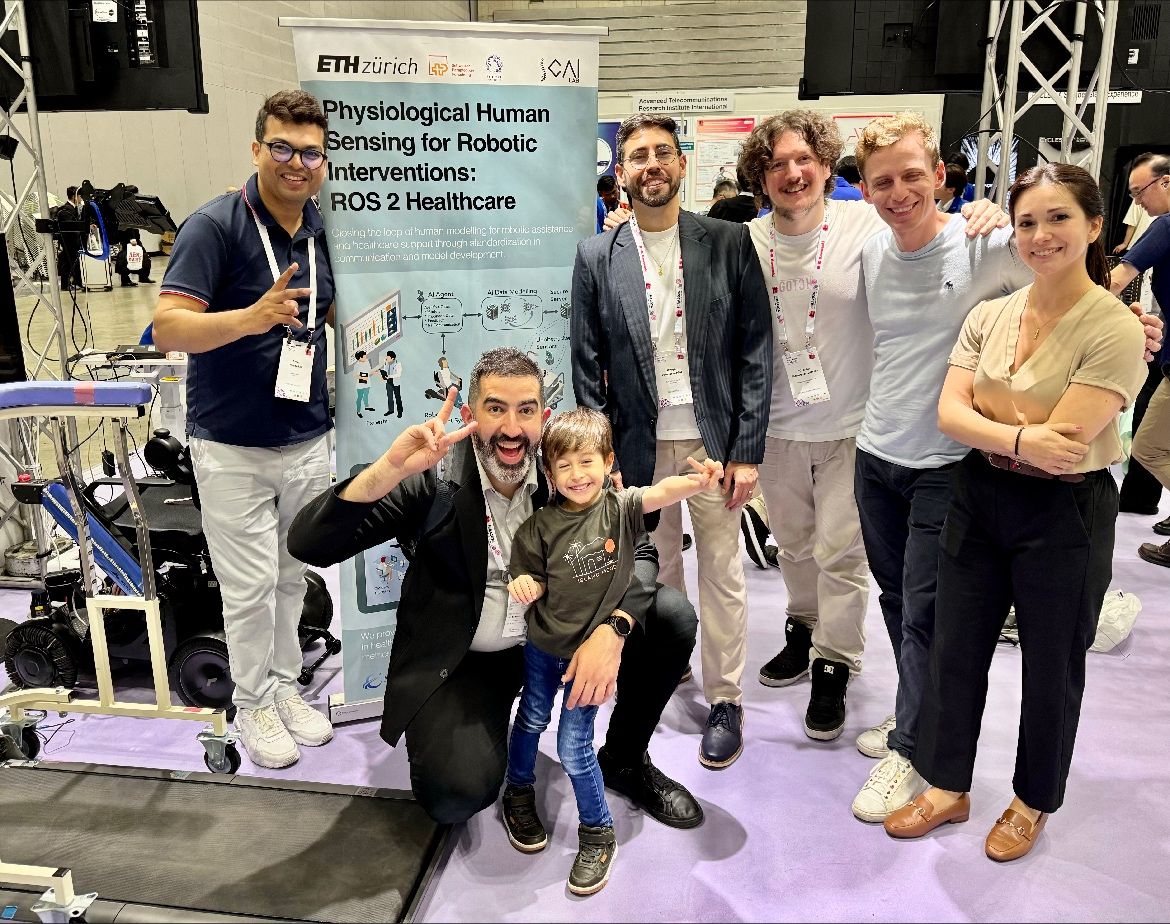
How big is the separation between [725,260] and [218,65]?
735 cm

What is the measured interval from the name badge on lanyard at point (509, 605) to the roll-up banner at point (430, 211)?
0.74 meters

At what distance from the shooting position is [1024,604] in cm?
204

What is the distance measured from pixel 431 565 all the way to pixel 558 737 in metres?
0.53

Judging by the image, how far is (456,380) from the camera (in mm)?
2873

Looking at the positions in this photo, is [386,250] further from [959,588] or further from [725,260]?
[959,588]

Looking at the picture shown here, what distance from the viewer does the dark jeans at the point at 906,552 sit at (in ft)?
7.52

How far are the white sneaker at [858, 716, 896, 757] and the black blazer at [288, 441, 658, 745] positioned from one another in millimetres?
973

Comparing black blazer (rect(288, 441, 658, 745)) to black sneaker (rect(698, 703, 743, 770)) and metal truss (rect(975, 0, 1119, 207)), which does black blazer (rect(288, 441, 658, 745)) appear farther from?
metal truss (rect(975, 0, 1119, 207))

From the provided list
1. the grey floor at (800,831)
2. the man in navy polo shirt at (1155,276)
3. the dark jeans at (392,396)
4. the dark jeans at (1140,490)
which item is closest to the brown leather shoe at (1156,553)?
the man in navy polo shirt at (1155,276)

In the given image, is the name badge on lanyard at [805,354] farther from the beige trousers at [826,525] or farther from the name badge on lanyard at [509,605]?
the name badge on lanyard at [509,605]

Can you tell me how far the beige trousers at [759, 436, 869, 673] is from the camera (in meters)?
2.79

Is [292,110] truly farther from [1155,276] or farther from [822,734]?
[1155,276]

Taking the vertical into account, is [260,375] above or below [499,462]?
above

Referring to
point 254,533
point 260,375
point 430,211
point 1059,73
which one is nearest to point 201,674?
point 254,533
